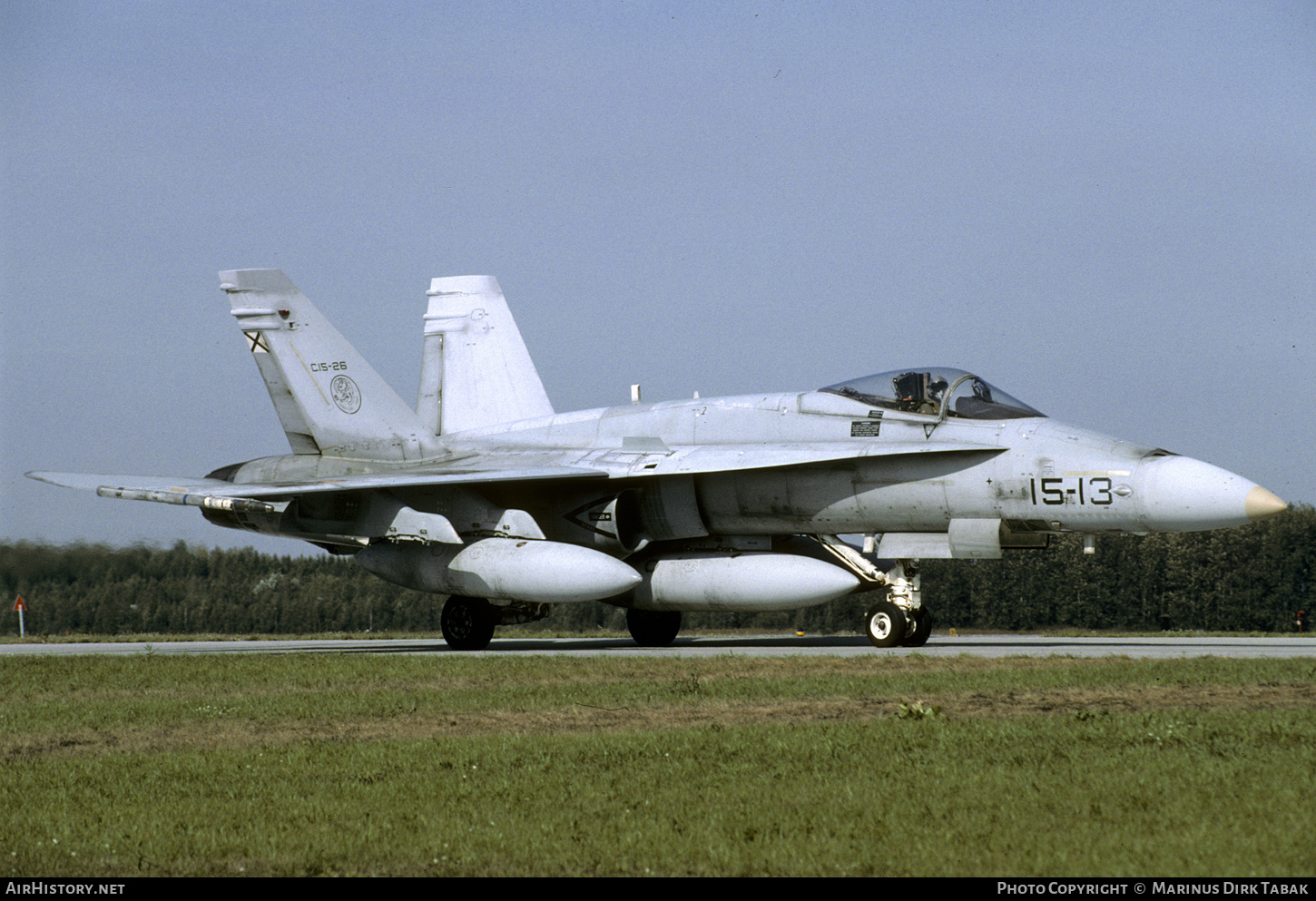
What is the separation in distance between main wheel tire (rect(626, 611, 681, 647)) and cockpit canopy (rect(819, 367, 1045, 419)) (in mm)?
A: 4599

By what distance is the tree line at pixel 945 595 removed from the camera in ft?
77.0

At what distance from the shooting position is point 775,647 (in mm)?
17172

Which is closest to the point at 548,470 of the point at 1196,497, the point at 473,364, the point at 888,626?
the point at 888,626

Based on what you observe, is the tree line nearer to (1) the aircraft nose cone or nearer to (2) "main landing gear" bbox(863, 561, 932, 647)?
(2) "main landing gear" bbox(863, 561, 932, 647)

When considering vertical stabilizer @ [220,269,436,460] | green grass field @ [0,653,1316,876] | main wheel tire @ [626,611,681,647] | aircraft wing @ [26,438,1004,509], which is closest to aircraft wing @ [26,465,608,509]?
aircraft wing @ [26,438,1004,509]

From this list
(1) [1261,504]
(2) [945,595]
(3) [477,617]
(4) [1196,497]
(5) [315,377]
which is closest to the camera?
(1) [1261,504]

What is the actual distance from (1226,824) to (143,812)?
491 centimetres

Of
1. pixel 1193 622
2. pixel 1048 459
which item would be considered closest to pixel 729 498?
pixel 1048 459

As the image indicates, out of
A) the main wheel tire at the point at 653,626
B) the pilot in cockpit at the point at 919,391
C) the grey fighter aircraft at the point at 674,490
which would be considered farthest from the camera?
the main wheel tire at the point at 653,626

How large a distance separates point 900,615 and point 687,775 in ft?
30.5

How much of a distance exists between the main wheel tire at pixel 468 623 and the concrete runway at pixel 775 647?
0.24 metres

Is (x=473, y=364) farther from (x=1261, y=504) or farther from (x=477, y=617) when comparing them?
(x=1261, y=504)

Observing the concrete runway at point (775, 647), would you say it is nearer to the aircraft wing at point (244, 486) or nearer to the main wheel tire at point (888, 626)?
the main wheel tire at point (888, 626)

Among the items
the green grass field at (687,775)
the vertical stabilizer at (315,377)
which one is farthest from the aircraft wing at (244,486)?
the green grass field at (687,775)
